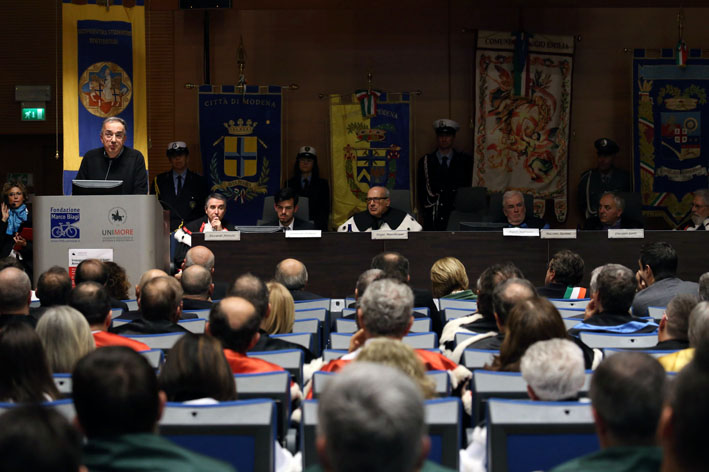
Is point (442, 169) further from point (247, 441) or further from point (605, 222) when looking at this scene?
point (247, 441)

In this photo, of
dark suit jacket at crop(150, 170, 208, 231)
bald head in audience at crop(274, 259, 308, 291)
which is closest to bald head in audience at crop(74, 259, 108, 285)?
bald head in audience at crop(274, 259, 308, 291)

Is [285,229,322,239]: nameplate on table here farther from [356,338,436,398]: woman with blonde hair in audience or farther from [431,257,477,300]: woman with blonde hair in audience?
[356,338,436,398]: woman with blonde hair in audience

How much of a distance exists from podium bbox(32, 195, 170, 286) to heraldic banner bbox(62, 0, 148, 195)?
8.41ft

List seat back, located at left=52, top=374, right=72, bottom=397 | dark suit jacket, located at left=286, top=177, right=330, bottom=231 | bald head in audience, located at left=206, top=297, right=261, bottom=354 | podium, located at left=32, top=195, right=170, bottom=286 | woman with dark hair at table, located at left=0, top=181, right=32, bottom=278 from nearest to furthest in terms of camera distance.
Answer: seat back, located at left=52, top=374, right=72, bottom=397 < bald head in audience, located at left=206, top=297, right=261, bottom=354 < podium, located at left=32, top=195, right=170, bottom=286 < woman with dark hair at table, located at left=0, top=181, right=32, bottom=278 < dark suit jacket, located at left=286, top=177, right=330, bottom=231

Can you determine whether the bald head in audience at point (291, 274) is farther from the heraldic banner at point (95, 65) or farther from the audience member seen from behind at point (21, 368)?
the heraldic banner at point (95, 65)

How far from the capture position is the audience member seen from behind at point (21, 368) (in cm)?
253

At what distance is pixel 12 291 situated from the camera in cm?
405

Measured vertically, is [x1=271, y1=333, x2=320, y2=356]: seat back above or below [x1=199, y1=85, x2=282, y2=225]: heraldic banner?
below

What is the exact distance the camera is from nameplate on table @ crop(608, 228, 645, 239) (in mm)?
7379

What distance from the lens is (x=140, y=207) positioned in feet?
19.7

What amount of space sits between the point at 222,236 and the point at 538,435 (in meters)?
5.35

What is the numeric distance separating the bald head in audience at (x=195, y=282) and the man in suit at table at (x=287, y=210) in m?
2.73

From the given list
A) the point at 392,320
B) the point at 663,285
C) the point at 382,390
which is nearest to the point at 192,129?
the point at 663,285

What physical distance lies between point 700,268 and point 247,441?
19.7ft
